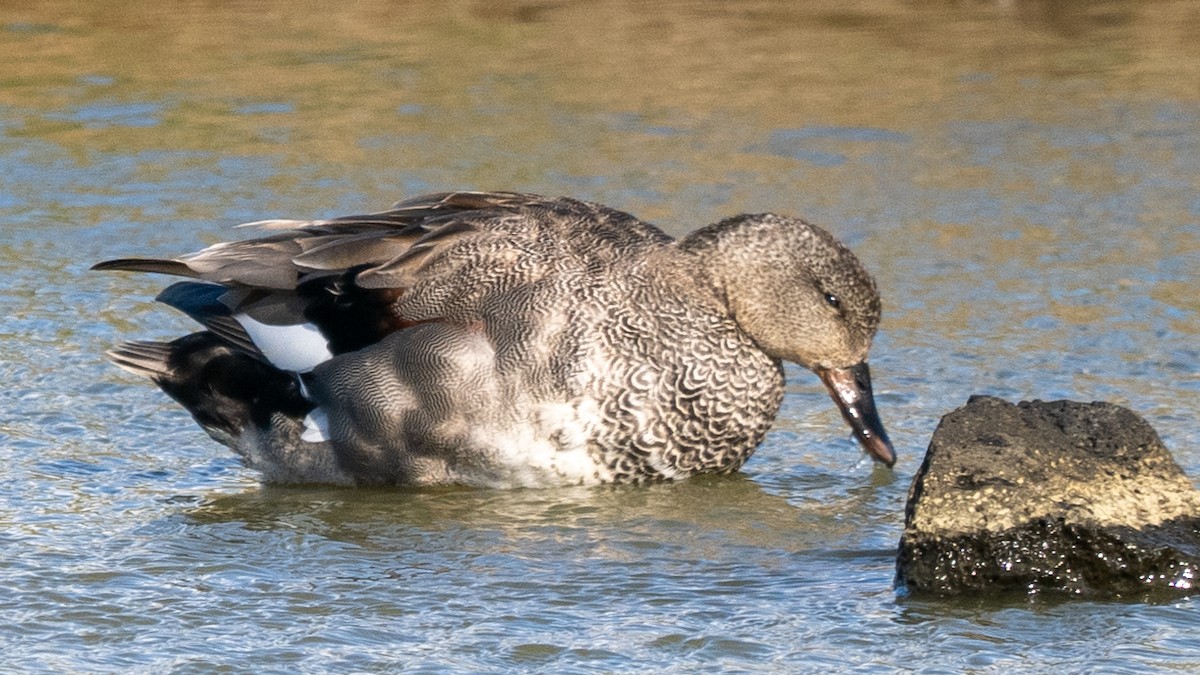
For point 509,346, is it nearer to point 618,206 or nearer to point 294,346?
point 294,346

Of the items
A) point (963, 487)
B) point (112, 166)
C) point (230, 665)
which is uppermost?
point (112, 166)

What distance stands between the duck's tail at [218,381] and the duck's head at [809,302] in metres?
1.41

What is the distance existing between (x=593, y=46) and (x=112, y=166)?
3.52m

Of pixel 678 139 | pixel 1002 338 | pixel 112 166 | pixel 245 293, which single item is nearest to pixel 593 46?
pixel 678 139

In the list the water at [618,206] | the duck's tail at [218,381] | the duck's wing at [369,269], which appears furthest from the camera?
the duck's tail at [218,381]

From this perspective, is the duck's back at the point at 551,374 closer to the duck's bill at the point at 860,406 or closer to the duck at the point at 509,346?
the duck at the point at 509,346

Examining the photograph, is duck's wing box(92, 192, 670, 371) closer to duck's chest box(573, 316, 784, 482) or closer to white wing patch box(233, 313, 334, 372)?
white wing patch box(233, 313, 334, 372)

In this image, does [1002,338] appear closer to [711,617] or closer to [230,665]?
[711,617]

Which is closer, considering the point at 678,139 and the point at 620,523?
the point at 620,523

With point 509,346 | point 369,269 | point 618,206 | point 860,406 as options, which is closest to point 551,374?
point 509,346

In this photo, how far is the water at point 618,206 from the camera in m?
4.62

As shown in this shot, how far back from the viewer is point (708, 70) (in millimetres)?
11438

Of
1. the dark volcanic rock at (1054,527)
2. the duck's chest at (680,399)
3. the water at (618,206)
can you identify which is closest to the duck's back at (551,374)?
the duck's chest at (680,399)

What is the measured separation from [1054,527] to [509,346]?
1.79 m
